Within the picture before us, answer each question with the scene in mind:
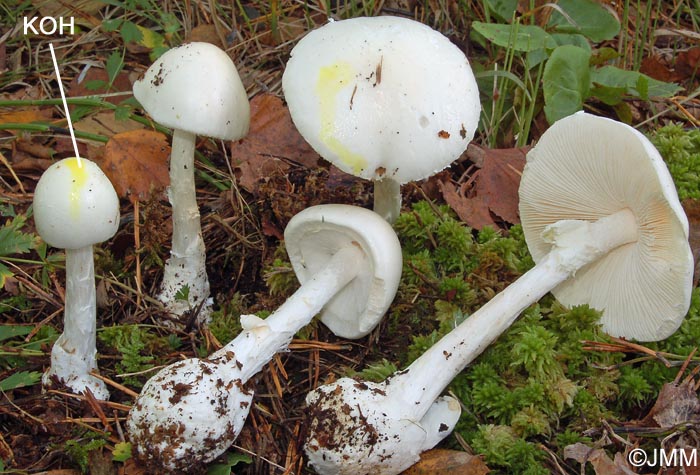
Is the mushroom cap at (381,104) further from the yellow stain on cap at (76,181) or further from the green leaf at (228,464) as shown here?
the green leaf at (228,464)

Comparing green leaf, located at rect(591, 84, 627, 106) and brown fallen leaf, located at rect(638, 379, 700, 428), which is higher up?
green leaf, located at rect(591, 84, 627, 106)

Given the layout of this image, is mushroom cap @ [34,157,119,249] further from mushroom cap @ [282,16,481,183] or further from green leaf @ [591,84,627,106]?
green leaf @ [591,84,627,106]

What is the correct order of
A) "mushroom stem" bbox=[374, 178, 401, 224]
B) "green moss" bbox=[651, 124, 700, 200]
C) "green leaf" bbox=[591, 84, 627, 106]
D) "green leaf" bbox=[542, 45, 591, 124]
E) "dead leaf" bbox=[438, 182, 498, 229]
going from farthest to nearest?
"green leaf" bbox=[591, 84, 627, 106]
"green leaf" bbox=[542, 45, 591, 124]
"dead leaf" bbox=[438, 182, 498, 229]
"green moss" bbox=[651, 124, 700, 200]
"mushroom stem" bbox=[374, 178, 401, 224]

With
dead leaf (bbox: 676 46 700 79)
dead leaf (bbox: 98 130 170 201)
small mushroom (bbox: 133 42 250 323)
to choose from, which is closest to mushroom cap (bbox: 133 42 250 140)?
small mushroom (bbox: 133 42 250 323)

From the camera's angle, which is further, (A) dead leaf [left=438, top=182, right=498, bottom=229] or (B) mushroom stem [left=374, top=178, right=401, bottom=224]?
(A) dead leaf [left=438, top=182, right=498, bottom=229]

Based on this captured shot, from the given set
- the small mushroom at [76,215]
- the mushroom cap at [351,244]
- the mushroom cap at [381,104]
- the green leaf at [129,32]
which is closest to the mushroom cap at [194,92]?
the mushroom cap at [381,104]

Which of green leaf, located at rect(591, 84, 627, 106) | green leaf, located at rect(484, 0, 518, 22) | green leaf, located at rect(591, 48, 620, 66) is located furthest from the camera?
green leaf, located at rect(484, 0, 518, 22)
